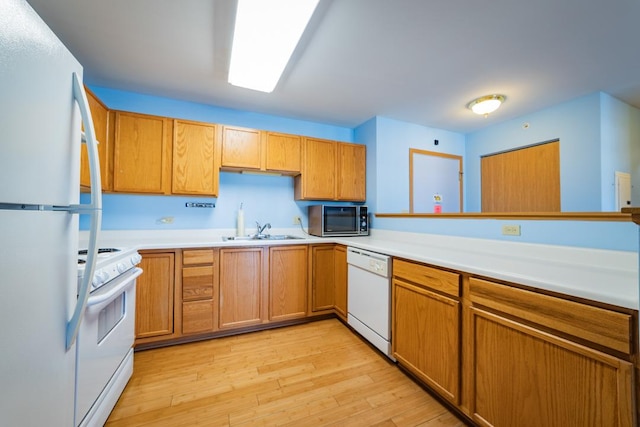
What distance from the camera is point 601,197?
7.90 ft

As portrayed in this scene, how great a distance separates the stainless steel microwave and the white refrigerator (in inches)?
81.3

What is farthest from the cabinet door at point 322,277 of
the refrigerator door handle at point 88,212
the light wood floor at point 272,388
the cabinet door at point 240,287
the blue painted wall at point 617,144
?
the blue painted wall at point 617,144

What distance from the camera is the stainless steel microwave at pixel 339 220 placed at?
276cm

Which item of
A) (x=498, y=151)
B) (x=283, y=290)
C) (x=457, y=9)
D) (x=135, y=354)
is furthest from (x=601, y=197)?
(x=135, y=354)

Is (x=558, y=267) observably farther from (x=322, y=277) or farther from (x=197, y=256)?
(x=197, y=256)

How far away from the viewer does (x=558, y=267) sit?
125 cm

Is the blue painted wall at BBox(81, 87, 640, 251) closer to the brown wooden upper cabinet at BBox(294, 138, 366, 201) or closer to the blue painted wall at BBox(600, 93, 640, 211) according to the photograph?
the blue painted wall at BBox(600, 93, 640, 211)

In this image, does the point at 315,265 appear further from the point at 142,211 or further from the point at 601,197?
the point at 601,197

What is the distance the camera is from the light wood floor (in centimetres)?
135

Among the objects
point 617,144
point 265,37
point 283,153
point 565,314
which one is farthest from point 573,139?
point 265,37

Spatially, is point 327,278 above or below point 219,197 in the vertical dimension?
below

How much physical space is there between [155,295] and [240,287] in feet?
2.23

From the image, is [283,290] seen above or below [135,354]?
above

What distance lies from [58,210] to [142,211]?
1.99 metres
